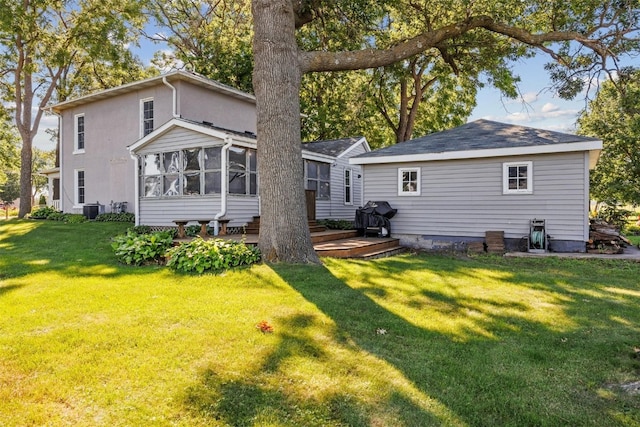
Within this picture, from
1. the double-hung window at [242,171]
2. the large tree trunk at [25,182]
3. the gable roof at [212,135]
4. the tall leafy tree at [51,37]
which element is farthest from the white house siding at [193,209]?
the large tree trunk at [25,182]

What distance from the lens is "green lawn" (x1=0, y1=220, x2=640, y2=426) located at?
2340mm

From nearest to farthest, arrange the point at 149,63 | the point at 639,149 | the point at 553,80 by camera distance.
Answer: the point at 553,80, the point at 639,149, the point at 149,63

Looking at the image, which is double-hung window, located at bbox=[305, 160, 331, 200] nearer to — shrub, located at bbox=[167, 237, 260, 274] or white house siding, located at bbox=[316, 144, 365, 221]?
white house siding, located at bbox=[316, 144, 365, 221]

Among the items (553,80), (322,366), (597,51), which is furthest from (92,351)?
(553,80)

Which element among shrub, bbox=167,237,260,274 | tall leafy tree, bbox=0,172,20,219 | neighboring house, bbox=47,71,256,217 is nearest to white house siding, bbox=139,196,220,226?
neighboring house, bbox=47,71,256,217

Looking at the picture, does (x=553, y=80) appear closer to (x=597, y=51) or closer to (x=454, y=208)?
(x=597, y=51)

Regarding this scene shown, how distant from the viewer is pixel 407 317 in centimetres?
416

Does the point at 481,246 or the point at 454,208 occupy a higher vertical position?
the point at 454,208

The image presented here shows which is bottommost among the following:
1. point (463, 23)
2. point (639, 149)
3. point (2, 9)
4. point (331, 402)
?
point (331, 402)

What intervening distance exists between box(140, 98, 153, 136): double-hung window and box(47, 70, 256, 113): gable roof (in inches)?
22.8

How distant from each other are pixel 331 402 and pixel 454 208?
9.40 meters

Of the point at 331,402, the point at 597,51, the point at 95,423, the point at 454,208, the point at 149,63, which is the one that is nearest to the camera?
the point at 95,423

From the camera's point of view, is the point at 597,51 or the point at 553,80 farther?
the point at 553,80

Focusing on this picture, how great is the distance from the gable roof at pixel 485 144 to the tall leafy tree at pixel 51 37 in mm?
13136
